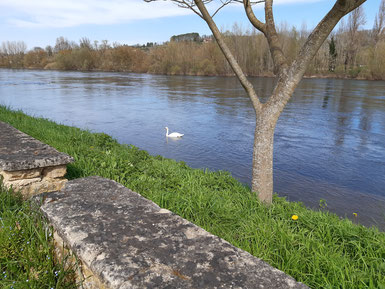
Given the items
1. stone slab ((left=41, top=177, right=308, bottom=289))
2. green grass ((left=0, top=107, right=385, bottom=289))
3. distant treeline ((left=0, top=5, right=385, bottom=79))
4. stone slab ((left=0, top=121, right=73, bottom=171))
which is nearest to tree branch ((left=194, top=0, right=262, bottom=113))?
green grass ((left=0, top=107, right=385, bottom=289))

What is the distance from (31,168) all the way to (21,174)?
12 cm

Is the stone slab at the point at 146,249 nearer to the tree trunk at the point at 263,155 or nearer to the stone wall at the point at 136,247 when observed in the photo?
the stone wall at the point at 136,247

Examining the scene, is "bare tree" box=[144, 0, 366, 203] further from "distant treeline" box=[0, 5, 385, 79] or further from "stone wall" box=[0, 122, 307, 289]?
"distant treeline" box=[0, 5, 385, 79]

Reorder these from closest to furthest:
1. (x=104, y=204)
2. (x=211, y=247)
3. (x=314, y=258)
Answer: (x=211, y=247) → (x=104, y=204) → (x=314, y=258)

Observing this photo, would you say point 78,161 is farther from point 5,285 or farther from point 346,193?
point 346,193

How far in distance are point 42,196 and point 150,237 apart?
104 centimetres

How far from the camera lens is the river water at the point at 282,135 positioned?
713 cm

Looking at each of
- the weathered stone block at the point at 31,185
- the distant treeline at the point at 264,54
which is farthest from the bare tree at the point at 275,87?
the distant treeline at the point at 264,54

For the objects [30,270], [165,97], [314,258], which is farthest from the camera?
[165,97]

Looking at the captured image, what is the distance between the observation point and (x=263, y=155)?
4582mm

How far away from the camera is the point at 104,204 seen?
2254 mm

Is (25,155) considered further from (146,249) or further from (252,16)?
(252,16)

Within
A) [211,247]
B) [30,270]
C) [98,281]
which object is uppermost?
[211,247]

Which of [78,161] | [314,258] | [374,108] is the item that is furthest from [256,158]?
[374,108]
